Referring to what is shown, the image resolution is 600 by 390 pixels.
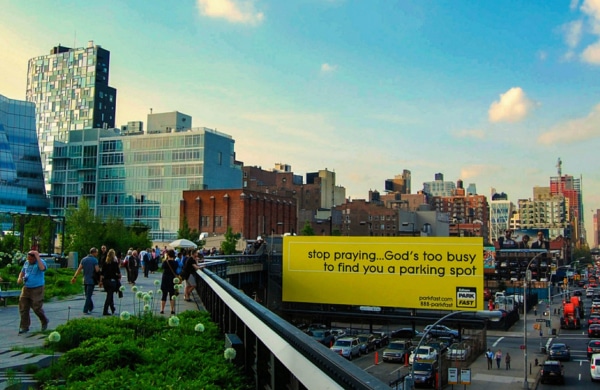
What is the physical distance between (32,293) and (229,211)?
278 ft

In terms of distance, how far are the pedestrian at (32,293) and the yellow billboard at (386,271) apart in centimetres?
4584

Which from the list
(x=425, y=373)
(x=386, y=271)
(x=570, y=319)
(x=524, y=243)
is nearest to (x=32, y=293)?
(x=425, y=373)

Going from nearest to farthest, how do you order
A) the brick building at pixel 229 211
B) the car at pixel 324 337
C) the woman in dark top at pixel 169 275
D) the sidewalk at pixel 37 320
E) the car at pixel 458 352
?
the sidewalk at pixel 37 320 < the woman in dark top at pixel 169 275 < the car at pixel 458 352 < the car at pixel 324 337 < the brick building at pixel 229 211

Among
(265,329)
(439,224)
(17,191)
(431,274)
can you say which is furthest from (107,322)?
(439,224)

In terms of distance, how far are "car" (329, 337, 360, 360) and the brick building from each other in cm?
4898

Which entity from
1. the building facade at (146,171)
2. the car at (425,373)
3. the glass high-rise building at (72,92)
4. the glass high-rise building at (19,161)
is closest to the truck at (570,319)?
the car at (425,373)

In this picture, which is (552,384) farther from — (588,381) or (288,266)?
(288,266)

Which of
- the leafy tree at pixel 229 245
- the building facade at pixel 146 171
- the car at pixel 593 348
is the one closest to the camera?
the car at pixel 593 348

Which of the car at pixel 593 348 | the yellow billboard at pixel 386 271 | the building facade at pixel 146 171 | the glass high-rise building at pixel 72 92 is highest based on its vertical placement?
the glass high-rise building at pixel 72 92

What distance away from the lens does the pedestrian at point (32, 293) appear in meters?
11.7

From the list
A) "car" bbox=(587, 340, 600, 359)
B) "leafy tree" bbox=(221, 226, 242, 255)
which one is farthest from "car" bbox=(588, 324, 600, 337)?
"leafy tree" bbox=(221, 226, 242, 255)

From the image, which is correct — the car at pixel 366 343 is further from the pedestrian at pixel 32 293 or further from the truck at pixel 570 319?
the pedestrian at pixel 32 293

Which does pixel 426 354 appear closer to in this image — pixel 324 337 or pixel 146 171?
pixel 324 337

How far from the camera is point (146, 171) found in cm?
10994
